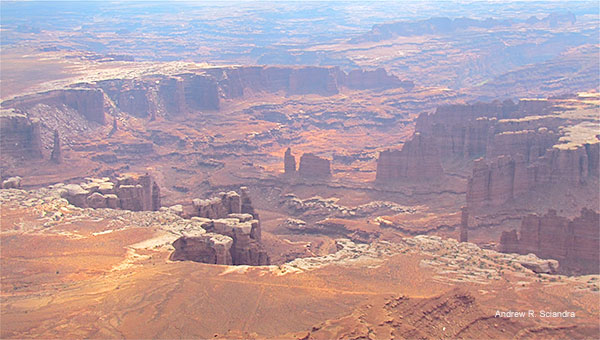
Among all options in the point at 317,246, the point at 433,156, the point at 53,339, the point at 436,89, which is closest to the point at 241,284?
the point at 53,339

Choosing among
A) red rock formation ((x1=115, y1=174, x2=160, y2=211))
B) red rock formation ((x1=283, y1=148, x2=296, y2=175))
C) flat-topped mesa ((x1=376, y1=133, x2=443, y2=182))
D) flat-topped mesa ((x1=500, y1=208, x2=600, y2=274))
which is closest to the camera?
flat-topped mesa ((x1=500, y1=208, x2=600, y2=274))

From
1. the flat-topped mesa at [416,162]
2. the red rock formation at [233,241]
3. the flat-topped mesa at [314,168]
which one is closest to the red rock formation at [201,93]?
the flat-topped mesa at [314,168]

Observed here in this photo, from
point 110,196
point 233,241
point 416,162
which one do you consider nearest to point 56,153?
point 110,196

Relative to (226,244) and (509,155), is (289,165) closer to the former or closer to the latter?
(509,155)

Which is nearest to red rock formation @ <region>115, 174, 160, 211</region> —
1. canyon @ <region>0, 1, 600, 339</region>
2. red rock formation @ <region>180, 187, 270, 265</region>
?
canyon @ <region>0, 1, 600, 339</region>

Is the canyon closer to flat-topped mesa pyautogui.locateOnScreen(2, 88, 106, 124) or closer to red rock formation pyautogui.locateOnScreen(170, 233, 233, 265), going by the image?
red rock formation pyautogui.locateOnScreen(170, 233, 233, 265)
